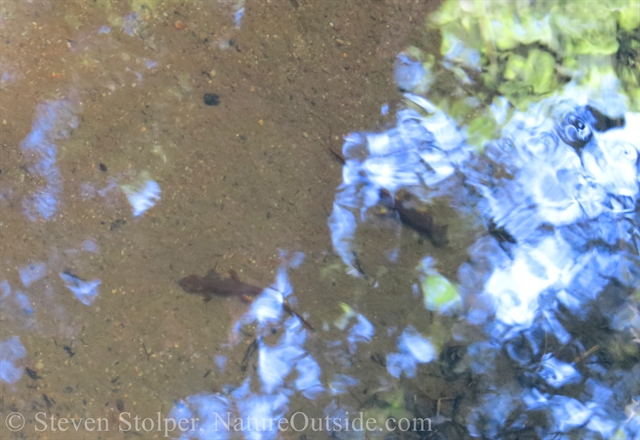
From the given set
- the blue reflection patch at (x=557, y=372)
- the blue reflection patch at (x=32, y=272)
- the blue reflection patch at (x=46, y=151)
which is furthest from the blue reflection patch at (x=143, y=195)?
the blue reflection patch at (x=557, y=372)

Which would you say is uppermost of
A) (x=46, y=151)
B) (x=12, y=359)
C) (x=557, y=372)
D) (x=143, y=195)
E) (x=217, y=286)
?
(x=46, y=151)

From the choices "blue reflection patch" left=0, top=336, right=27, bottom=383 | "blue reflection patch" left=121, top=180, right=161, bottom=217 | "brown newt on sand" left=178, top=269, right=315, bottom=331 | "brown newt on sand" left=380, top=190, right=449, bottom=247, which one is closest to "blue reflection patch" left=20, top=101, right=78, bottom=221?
"blue reflection patch" left=121, top=180, right=161, bottom=217

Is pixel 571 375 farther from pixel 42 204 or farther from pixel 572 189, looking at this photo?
pixel 42 204

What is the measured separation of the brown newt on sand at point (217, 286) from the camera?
2.00 metres

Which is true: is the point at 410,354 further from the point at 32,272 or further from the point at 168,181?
the point at 32,272

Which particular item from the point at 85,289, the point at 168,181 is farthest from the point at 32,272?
the point at 168,181

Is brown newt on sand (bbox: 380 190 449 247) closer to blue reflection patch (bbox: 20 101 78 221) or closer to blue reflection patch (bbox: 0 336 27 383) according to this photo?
blue reflection patch (bbox: 20 101 78 221)

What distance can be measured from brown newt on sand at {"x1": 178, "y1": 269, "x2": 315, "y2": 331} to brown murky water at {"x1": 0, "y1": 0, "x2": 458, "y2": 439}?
4 centimetres

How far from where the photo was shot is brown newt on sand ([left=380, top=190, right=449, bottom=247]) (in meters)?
2.06

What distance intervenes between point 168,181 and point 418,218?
124cm

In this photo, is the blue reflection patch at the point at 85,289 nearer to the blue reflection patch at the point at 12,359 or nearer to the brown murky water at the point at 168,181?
the brown murky water at the point at 168,181

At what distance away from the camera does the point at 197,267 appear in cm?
200

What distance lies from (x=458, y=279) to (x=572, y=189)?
2.61 feet

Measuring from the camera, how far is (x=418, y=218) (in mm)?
2064
